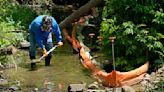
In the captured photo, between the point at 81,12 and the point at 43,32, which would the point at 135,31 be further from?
the point at 81,12

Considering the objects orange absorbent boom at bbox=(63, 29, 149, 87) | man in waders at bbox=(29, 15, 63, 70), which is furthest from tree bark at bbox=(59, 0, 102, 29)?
orange absorbent boom at bbox=(63, 29, 149, 87)

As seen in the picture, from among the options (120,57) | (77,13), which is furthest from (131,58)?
(77,13)

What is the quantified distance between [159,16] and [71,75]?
2818mm

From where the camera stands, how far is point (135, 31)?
11.8 metres

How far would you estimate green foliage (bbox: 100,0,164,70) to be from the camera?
38.4 ft

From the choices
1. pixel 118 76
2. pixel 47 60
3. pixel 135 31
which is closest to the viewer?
pixel 118 76

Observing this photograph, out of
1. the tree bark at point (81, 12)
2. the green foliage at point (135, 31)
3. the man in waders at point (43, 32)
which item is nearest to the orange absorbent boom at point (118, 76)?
the green foliage at point (135, 31)

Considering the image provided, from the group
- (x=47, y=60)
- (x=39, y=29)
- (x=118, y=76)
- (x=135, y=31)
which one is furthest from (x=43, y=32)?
(x=118, y=76)

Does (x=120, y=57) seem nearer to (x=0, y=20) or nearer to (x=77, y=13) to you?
(x=0, y=20)

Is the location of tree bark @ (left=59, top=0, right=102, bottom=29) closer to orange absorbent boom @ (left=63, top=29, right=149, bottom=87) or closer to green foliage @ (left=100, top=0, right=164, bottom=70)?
green foliage @ (left=100, top=0, right=164, bottom=70)

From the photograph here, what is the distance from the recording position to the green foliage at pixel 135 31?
11703 millimetres

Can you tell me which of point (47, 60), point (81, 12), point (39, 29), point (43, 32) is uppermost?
point (39, 29)

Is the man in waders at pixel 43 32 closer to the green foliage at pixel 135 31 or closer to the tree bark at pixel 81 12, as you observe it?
the green foliage at pixel 135 31

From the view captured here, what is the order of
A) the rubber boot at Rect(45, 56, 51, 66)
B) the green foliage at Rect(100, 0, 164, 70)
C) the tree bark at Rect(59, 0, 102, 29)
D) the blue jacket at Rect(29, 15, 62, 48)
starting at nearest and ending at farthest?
the green foliage at Rect(100, 0, 164, 70) → the blue jacket at Rect(29, 15, 62, 48) → the rubber boot at Rect(45, 56, 51, 66) → the tree bark at Rect(59, 0, 102, 29)
